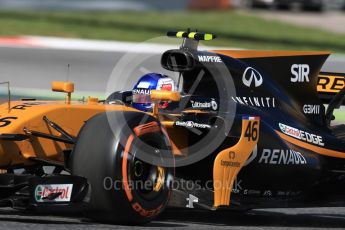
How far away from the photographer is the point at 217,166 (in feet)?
20.8

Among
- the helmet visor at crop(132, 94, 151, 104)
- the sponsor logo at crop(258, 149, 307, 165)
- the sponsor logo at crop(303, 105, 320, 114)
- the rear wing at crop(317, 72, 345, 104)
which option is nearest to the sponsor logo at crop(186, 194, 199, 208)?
the sponsor logo at crop(258, 149, 307, 165)

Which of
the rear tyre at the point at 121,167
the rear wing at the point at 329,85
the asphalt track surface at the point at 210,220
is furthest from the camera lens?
the rear wing at the point at 329,85

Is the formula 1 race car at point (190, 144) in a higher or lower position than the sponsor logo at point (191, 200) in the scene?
higher

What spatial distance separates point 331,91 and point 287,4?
2904 centimetres

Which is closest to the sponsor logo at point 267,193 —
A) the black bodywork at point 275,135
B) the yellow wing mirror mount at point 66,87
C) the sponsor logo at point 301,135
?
the black bodywork at point 275,135

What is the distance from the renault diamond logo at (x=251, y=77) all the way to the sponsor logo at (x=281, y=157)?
591mm

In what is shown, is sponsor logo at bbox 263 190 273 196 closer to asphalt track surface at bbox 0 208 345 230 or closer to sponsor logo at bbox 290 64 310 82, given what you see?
asphalt track surface at bbox 0 208 345 230

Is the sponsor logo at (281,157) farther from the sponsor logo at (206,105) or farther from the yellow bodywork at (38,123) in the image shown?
the yellow bodywork at (38,123)

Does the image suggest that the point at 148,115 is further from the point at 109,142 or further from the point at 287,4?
the point at 287,4

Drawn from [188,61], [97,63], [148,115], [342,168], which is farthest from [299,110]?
[97,63]

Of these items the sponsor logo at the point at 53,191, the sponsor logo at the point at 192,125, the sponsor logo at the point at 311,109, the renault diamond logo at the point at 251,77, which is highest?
the renault diamond logo at the point at 251,77

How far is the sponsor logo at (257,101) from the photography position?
22.6ft

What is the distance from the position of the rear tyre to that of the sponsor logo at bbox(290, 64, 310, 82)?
1.71 metres

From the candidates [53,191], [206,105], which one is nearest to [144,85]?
[206,105]
